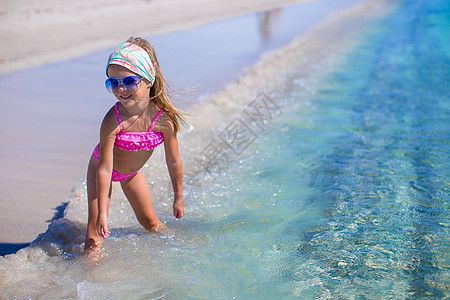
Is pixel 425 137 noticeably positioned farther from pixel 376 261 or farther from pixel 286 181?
pixel 376 261

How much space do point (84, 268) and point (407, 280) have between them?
6.20 feet

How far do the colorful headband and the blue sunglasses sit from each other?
47mm

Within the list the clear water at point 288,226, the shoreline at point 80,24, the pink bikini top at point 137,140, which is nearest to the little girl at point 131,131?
the pink bikini top at point 137,140

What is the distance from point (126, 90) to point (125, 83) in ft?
0.14

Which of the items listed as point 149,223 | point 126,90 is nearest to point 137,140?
point 126,90

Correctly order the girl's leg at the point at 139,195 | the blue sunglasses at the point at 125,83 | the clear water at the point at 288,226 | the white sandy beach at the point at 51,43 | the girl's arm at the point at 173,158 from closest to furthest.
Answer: the blue sunglasses at the point at 125,83, the clear water at the point at 288,226, the girl's arm at the point at 173,158, the girl's leg at the point at 139,195, the white sandy beach at the point at 51,43

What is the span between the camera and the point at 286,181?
12.4 ft

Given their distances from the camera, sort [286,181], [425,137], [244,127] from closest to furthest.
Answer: [286,181], [425,137], [244,127]

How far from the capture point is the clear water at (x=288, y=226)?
2396mm

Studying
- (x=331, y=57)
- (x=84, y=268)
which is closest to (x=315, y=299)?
(x=84, y=268)

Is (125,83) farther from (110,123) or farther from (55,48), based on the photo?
(55,48)

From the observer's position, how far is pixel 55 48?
8.44 metres

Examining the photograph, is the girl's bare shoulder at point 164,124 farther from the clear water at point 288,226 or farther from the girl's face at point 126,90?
the clear water at point 288,226

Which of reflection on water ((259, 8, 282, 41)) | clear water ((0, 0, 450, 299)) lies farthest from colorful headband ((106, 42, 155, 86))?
reflection on water ((259, 8, 282, 41))
